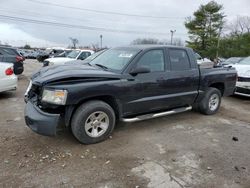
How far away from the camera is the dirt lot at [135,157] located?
3.44m

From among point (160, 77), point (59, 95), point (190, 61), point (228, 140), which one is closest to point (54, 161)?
point (59, 95)

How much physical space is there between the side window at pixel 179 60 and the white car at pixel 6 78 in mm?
5100

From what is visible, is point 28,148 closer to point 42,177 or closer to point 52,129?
point 52,129

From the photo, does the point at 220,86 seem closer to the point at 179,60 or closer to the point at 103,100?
the point at 179,60

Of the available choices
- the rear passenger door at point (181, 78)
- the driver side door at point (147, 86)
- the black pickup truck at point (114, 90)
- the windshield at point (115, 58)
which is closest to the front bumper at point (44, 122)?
the black pickup truck at point (114, 90)

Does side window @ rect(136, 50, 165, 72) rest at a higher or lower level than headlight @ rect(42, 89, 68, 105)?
higher

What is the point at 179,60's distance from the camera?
5730mm

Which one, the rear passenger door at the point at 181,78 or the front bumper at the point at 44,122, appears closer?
the front bumper at the point at 44,122

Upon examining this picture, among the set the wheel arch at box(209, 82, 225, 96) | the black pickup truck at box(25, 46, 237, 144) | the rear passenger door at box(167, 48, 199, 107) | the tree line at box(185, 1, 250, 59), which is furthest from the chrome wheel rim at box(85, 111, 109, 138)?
the tree line at box(185, 1, 250, 59)

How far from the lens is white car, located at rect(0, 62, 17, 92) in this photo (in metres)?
7.75

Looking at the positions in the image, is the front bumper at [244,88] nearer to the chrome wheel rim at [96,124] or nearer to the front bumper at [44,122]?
the chrome wheel rim at [96,124]

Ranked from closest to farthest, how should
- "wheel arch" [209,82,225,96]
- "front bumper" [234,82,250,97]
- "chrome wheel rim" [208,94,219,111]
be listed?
"chrome wheel rim" [208,94,219,111] < "wheel arch" [209,82,225,96] < "front bumper" [234,82,250,97]

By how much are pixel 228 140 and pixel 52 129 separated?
3.29 metres

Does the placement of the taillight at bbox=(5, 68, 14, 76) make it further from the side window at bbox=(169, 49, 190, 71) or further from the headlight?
the side window at bbox=(169, 49, 190, 71)
